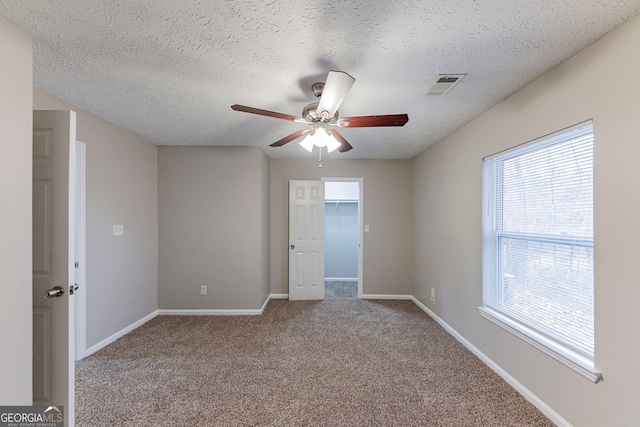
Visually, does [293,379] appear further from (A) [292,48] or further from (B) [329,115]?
(A) [292,48]

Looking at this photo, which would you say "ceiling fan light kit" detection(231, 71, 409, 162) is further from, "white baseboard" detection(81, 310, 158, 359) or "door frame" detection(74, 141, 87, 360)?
"white baseboard" detection(81, 310, 158, 359)

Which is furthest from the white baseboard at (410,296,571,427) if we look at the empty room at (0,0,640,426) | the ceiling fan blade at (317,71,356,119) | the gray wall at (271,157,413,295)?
the ceiling fan blade at (317,71,356,119)

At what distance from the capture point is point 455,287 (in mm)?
2936

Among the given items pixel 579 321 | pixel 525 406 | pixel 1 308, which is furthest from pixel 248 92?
pixel 525 406

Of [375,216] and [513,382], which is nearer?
[513,382]

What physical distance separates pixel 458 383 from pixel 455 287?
108cm

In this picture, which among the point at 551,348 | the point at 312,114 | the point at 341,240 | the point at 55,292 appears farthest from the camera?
the point at 341,240

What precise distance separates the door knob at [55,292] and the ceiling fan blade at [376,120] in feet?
6.59

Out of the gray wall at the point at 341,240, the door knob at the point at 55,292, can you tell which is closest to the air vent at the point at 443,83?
the door knob at the point at 55,292

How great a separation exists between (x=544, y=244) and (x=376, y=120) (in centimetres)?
151

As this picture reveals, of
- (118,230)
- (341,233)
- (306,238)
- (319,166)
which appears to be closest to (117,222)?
(118,230)

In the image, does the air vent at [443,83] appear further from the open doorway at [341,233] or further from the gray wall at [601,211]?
the open doorway at [341,233]

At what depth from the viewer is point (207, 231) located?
3611 millimetres

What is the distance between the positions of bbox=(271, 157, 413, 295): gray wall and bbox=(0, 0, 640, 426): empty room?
715mm
